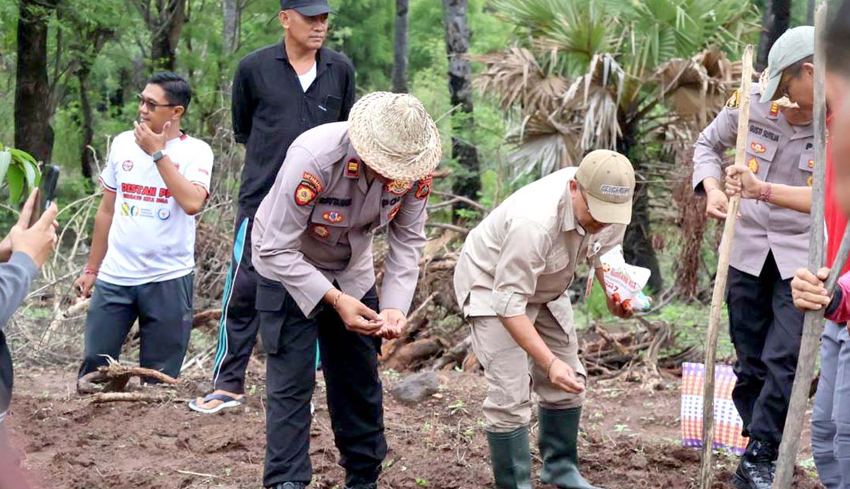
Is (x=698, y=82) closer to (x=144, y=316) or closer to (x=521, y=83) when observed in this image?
(x=521, y=83)

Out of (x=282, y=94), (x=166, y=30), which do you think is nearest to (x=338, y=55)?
(x=282, y=94)

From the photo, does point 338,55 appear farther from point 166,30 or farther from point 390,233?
point 166,30

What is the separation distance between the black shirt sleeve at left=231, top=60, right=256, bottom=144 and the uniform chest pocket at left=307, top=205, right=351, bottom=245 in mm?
1430

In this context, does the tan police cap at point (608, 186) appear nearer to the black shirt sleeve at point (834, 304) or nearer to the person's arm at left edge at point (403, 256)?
the person's arm at left edge at point (403, 256)

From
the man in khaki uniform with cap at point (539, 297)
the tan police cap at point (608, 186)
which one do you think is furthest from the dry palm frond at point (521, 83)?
the tan police cap at point (608, 186)

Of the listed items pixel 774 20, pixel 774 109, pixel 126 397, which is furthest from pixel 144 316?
pixel 774 20

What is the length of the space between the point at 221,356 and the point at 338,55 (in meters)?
1.69

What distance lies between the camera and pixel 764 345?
4.75 meters

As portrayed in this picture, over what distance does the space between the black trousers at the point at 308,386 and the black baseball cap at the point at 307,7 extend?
1.60 meters

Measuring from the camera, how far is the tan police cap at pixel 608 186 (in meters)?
3.95

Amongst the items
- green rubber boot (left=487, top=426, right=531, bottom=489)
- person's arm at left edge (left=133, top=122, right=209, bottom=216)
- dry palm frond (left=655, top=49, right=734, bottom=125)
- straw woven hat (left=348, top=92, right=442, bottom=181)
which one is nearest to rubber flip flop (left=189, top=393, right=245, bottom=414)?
person's arm at left edge (left=133, top=122, right=209, bottom=216)

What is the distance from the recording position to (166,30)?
531 inches

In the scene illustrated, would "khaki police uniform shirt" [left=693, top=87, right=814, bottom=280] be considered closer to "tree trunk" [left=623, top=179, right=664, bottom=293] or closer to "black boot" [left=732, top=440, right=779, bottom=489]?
"black boot" [left=732, top=440, right=779, bottom=489]

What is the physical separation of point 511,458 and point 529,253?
89 centimetres
